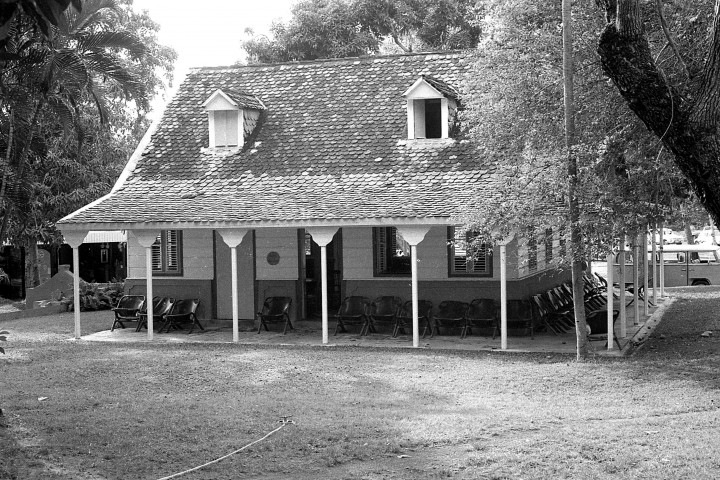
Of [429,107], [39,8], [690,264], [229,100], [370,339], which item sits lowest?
[370,339]

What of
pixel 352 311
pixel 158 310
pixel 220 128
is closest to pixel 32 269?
pixel 158 310

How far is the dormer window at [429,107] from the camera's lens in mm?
21047

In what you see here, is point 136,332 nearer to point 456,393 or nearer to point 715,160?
point 456,393

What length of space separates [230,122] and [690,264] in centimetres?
1828

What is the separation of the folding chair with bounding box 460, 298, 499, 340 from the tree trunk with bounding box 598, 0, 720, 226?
11926 millimetres

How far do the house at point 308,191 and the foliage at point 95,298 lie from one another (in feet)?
19.4

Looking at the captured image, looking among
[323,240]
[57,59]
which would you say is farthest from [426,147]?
[57,59]

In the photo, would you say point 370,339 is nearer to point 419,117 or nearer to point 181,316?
point 181,316

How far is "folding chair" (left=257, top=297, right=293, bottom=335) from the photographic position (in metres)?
20.7

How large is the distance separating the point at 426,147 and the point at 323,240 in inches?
→ 162

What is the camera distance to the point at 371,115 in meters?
22.3

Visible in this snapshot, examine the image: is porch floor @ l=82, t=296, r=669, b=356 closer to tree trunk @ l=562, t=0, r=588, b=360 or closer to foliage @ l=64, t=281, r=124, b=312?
tree trunk @ l=562, t=0, r=588, b=360

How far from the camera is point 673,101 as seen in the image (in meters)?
7.32

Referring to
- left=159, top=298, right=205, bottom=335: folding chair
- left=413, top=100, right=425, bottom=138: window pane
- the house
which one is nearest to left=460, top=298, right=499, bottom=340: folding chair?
the house
